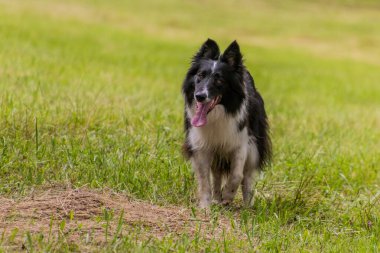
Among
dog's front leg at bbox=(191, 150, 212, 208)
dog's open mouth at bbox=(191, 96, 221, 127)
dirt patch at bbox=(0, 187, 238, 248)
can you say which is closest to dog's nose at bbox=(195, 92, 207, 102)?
dog's open mouth at bbox=(191, 96, 221, 127)

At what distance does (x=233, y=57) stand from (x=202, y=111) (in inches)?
22.6

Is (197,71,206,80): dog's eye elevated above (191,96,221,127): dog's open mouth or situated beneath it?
elevated above

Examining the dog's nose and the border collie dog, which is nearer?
the dog's nose

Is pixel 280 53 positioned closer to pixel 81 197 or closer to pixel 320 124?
pixel 320 124

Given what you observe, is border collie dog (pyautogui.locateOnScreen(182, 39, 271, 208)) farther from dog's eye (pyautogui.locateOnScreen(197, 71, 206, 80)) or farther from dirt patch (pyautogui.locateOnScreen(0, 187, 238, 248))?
dirt patch (pyautogui.locateOnScreen(0, 187, 238, 248))

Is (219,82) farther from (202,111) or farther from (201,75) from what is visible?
(202,111)

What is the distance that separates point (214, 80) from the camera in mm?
6711

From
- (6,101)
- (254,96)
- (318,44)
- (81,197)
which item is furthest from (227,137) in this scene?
(318,44)

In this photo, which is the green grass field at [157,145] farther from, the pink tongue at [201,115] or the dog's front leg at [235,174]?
the pink tongue at [201,115]

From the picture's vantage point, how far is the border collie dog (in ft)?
22.2

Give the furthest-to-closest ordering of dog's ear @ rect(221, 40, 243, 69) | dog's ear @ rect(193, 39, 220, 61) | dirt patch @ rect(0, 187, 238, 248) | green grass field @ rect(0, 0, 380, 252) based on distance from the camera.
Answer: dog's ear @ rect(193, 39, 220, 61), dog's ear @ rect(221, 40, 243, 69), green grass field @ rect(0, 0, 380, 252), dirt patch @ rect(0, 187, 238, 248)

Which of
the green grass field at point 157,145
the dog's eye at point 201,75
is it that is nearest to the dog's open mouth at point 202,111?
the dog's eye at point 201,75

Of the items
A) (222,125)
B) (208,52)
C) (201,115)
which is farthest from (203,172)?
(208,52)

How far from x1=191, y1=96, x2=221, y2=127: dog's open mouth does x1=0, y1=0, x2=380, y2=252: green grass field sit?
685 mm
